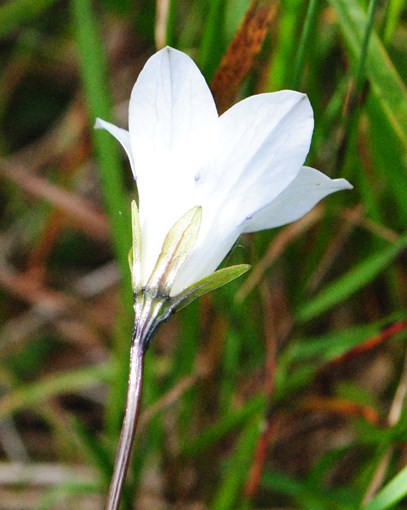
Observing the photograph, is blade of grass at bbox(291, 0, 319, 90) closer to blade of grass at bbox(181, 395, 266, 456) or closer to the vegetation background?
the vegetation background

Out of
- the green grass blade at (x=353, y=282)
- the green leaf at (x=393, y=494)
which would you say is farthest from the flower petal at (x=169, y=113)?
the green grass blade at (x=353, y=282)

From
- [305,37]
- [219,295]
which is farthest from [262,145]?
[219,295]

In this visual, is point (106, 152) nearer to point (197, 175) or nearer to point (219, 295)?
point (219, 295)

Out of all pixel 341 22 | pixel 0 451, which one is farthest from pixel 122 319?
pixel 341 22

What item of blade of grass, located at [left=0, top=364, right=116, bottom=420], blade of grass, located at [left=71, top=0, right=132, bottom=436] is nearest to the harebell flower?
blade of grass, located at [left=71, top=0, right=132, bottom=436]

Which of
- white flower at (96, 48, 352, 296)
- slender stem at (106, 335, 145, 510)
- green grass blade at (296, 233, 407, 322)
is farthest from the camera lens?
green grass blade at (296, 233, 407, 322)

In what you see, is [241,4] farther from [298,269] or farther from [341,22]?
[298,269]

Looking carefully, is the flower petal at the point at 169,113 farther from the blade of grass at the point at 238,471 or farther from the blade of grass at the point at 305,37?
the blade of grass at the point at 238,471
